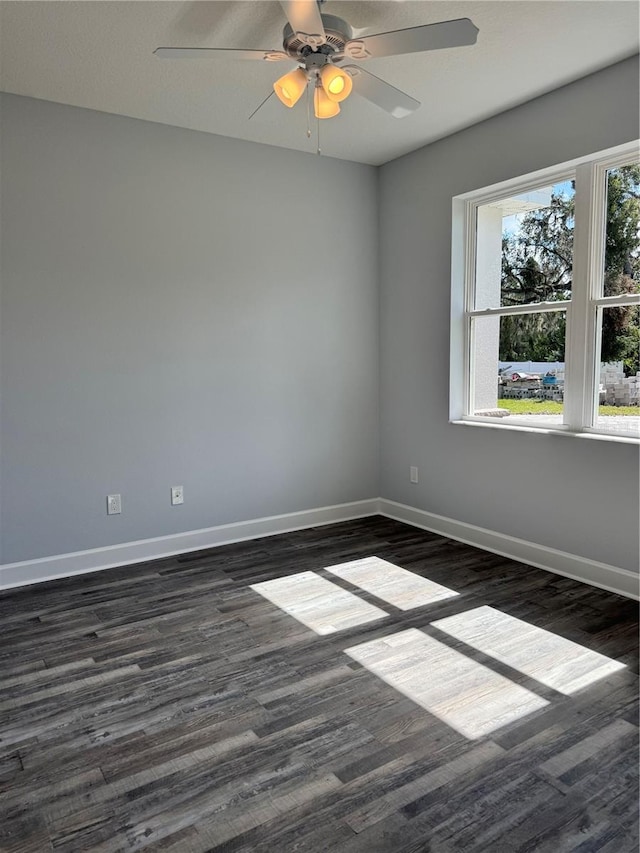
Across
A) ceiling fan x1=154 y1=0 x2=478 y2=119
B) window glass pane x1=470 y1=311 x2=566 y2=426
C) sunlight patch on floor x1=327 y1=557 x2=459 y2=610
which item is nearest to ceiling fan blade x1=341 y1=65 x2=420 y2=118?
ceiling fan x1=154 y1=0 x2=478 y2=119

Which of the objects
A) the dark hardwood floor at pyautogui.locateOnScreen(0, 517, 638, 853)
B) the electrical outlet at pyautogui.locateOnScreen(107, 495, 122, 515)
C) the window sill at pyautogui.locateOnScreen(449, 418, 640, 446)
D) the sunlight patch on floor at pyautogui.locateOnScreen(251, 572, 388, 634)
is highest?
the window sill at pyautogui.locateOnScreen(449, 418, 640, 446)

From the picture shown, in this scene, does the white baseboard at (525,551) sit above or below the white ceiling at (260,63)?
below

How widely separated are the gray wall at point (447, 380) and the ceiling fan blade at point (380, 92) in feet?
3.80

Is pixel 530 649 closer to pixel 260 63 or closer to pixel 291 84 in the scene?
pixel 291 84

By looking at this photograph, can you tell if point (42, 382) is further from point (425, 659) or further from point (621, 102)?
point (621, 102)

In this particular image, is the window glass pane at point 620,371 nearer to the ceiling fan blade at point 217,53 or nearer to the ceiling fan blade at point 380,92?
the ceiling fan blade at point 380,92

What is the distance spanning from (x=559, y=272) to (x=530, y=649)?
6.97 ft

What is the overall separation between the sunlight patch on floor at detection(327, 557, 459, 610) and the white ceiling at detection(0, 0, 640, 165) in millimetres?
2672

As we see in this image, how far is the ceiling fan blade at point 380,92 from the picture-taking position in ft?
7.89

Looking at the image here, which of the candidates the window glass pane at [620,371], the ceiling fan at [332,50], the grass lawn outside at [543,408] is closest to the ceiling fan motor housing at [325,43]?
the ceiling fan at [332,50]

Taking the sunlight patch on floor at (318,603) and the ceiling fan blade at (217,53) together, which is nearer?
the ceiling fan blade at (217,53)

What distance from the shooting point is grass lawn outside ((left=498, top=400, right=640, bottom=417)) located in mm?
3156

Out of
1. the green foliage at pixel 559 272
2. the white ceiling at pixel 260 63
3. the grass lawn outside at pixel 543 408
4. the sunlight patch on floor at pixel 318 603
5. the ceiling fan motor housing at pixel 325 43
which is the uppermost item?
the white ceiling at pixel 260 63

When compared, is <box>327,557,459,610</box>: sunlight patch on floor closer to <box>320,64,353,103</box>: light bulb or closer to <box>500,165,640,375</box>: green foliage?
<box>500,165,640,375</box>: green foliage
